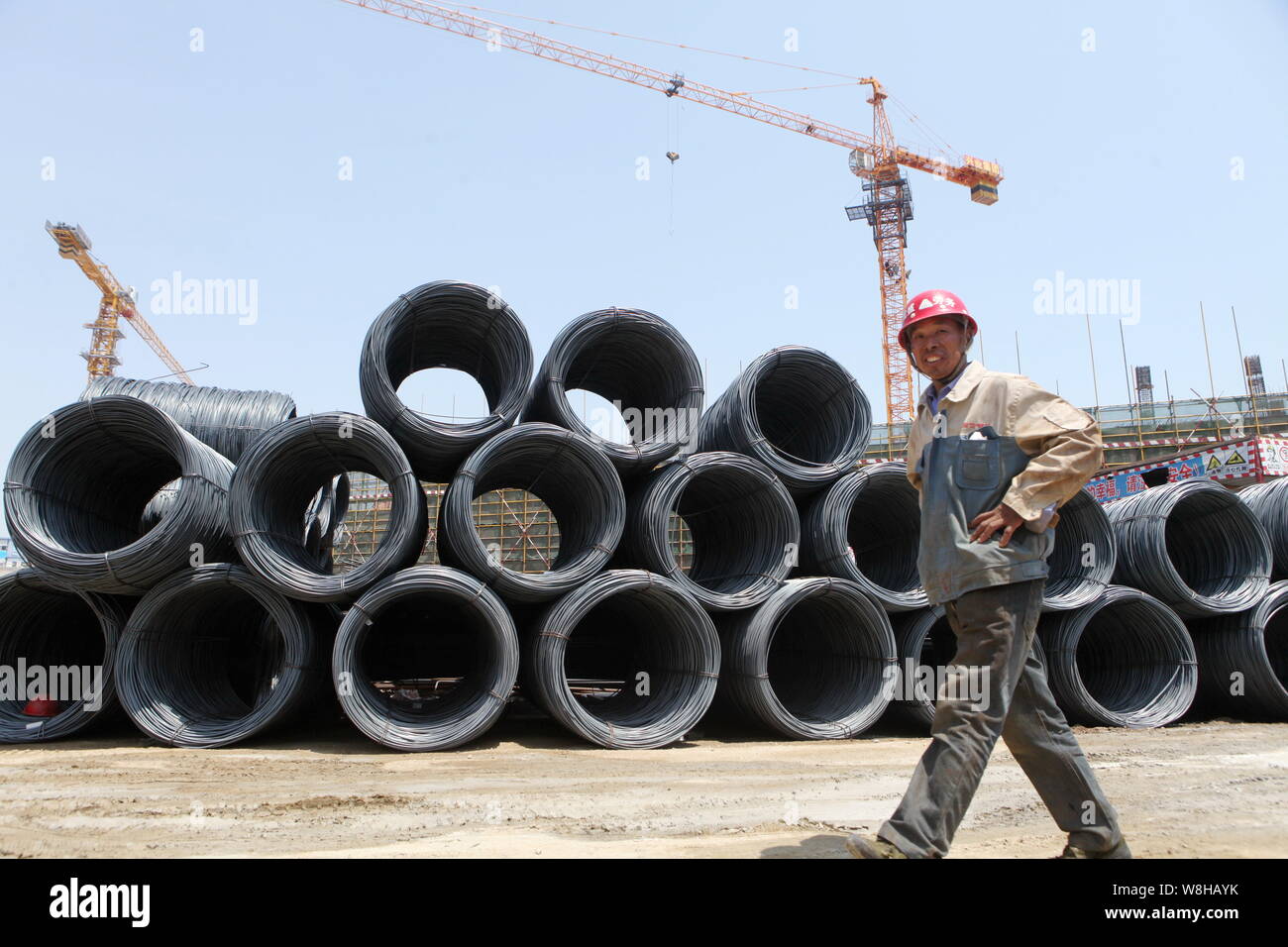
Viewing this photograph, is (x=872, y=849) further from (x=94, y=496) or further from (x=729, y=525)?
(x=94, y=496)

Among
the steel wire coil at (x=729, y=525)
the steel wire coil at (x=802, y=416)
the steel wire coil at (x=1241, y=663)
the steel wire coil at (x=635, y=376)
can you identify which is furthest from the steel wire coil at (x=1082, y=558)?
the steel wire coil at (x=635, y=376)

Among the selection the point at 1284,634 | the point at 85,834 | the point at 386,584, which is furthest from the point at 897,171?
the point at 85,834

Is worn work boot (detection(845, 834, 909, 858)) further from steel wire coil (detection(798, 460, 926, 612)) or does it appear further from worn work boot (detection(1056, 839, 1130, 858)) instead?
steel wire coil (detection(798, 460, 926, 612))

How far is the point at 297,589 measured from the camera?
6090mm

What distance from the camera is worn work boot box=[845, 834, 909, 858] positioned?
7.52 feet

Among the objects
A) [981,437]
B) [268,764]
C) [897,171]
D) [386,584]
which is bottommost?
[268,764]

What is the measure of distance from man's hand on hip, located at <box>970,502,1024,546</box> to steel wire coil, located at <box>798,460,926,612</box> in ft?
13.3

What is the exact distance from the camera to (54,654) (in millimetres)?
7879

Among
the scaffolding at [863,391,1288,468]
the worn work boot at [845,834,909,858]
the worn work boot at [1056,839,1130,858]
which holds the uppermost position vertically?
the scaffolding at [863,391,1288,468]

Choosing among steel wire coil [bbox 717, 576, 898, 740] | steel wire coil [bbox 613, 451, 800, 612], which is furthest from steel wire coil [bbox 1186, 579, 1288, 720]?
steel wire coil [bbox 613, 451, 800, 612]

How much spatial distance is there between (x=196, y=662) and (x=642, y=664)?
13.7ft

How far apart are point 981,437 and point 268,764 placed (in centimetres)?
502
